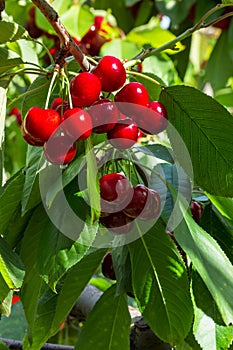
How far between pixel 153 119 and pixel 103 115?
79 millimetres

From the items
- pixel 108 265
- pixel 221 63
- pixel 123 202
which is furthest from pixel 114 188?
pixel 221 63

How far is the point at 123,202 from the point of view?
901 mm

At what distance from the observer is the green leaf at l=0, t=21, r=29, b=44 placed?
982mm

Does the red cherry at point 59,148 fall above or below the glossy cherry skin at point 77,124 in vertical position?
below

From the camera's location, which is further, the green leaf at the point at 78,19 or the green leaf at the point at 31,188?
the green leaf at the point at 78,19

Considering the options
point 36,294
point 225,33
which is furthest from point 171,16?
point 36,294

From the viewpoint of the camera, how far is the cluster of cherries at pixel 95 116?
2.76 feet

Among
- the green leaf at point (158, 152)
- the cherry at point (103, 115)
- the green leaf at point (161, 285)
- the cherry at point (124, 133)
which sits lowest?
the green leaf at point (161, 285)

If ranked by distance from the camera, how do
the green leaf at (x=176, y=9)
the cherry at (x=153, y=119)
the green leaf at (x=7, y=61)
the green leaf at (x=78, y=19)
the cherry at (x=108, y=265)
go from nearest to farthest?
the cherry at (x=153, y=119) < the green leaf at (x=7, y=61) < the cherry at (x=108, y=265) < the green leaf at (x=78, y=19) < the green leaf at (x=176, y=9)

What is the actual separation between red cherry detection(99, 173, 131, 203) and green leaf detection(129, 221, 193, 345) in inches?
3.3

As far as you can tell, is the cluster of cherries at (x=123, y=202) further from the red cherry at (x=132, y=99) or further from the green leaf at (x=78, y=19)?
the green leaf at (x=78, y=19)

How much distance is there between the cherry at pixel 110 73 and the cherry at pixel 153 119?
0.17ft

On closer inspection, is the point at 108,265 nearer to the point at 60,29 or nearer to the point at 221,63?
the point at 60,29

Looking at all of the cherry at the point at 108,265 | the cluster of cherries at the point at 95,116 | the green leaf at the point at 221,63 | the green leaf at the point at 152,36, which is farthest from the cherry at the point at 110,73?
the green leaf at the point at 221,63
